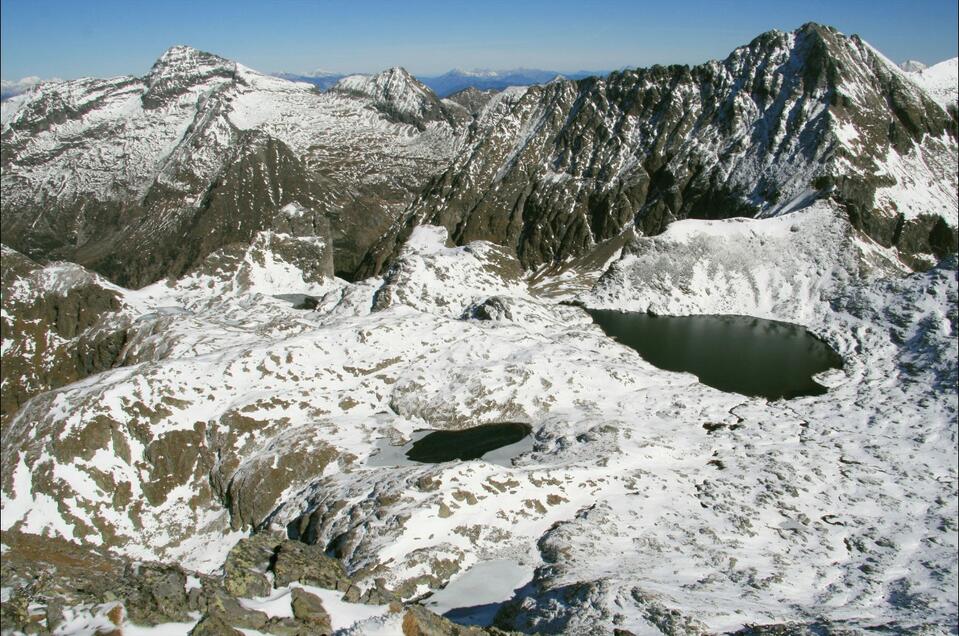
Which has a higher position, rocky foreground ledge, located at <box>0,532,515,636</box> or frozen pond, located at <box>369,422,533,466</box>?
rocky foreground ledge, located at <box>0,532,515,636</box>

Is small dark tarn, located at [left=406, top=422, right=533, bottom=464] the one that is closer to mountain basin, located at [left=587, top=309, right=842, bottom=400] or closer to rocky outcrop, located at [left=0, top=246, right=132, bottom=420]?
mountain basin, located at [left=587, top=309, right=842, bottom=400]

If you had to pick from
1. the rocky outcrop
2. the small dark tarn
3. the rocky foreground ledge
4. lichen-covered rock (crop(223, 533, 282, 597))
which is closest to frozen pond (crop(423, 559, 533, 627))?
the rocky foreground ledge

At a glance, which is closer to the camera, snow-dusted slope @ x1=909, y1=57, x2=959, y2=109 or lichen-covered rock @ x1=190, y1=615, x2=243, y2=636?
lichen-covered rock @ x1=190, y1=615, x2=243, y2=636

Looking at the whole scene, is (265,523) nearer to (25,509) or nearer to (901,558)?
(25,509)

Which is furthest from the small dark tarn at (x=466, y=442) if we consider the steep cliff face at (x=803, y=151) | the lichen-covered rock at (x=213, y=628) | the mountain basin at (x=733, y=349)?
the steep cliff face at (x=803, y=151)

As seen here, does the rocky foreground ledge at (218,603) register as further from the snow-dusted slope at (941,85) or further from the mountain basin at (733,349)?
the snow-dusted slope at (941,85)

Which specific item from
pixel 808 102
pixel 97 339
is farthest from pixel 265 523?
pixel 808 102

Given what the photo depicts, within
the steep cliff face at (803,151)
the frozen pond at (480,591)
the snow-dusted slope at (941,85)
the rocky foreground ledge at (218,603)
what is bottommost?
the frozen pond at (480,591)

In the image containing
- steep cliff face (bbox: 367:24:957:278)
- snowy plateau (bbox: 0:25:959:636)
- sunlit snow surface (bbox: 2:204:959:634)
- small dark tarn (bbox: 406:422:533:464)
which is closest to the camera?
snowy plateau (bbox: 0:25:959:636)
